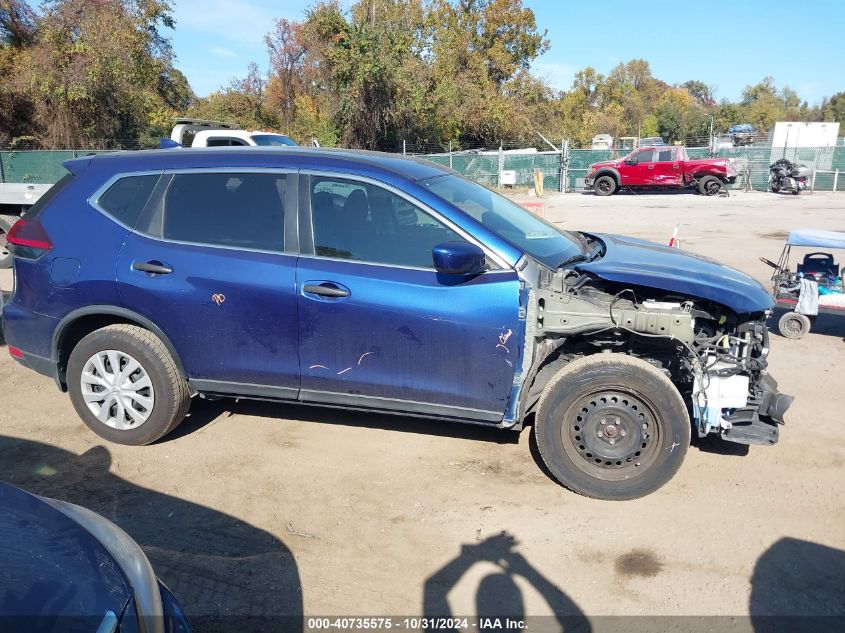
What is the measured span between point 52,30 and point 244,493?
84.7 feet

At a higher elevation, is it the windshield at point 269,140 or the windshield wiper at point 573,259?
the windshield at point 269,140

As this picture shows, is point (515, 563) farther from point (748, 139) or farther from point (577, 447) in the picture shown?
point (748, 139)

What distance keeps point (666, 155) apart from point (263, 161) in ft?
79.5

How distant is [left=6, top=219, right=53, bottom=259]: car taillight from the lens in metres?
4.48

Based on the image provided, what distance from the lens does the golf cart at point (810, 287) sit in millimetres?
6848

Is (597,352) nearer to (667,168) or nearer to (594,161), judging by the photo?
(667,168)

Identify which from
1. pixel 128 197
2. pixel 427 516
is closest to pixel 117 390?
pixel 128 197

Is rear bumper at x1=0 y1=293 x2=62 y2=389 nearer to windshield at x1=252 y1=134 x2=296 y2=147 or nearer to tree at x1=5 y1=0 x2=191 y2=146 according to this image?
windshield at x1=252 y1=134 x2=296 y2=147

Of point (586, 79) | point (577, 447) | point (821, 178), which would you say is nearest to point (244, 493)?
point (577, 447)

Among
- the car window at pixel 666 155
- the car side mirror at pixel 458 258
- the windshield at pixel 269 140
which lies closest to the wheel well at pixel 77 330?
the car side mirror at pixel 458 258

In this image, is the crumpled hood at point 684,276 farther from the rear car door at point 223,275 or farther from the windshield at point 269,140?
the windshield at point 269,140

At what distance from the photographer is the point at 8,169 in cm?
1633

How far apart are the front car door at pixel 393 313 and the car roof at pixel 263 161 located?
11 cm

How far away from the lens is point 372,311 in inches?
153
